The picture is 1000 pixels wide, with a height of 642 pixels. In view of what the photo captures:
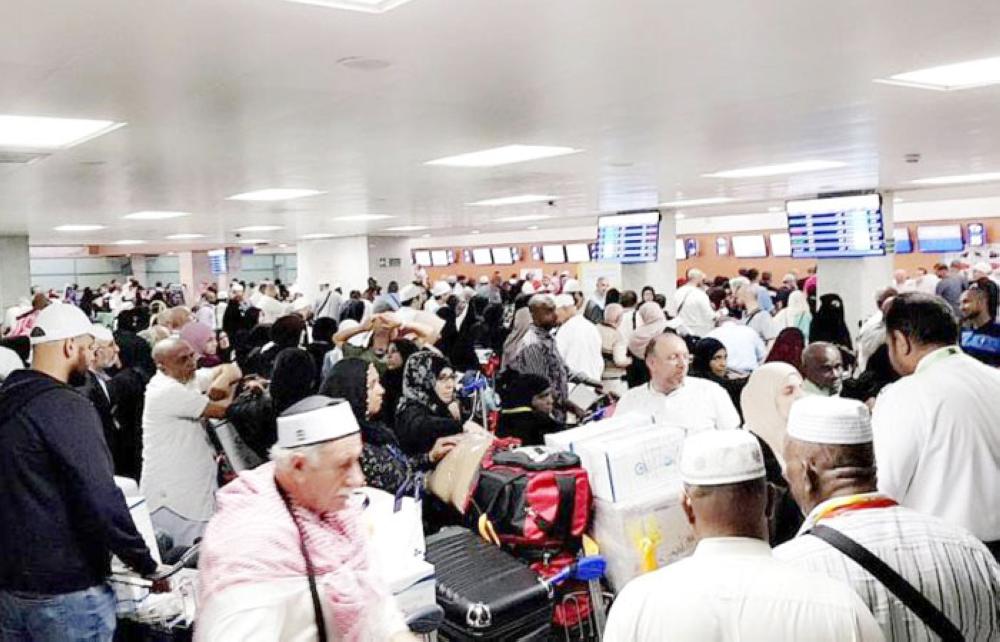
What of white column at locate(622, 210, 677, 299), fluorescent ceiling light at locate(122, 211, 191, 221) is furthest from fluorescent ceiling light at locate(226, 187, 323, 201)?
white column at locate(622, 210, 677, 299)

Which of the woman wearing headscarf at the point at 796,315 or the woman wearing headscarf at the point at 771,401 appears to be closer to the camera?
the woman wearing headscarf at the point at 771,401

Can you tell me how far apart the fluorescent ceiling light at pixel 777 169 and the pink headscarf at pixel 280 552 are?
313 inches

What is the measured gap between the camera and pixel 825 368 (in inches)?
181

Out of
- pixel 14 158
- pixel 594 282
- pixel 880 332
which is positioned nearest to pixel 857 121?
pixel 880 332

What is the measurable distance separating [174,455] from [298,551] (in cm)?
314

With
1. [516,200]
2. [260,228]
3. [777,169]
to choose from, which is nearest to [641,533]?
[777,169]

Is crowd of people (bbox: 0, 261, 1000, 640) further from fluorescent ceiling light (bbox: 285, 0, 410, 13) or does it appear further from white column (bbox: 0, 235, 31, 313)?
white column (bbox: 0, 235, 31, 313)

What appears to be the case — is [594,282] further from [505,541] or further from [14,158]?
[505,541]

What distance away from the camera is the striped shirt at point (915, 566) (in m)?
2.12

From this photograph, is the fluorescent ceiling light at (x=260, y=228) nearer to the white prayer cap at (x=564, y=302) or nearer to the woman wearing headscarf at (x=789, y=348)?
the white prayer cap at (x=564, y=302)

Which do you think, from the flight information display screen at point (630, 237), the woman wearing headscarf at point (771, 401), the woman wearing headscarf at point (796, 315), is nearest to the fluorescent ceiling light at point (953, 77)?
the woman wearing headscarf at point (771, 401)

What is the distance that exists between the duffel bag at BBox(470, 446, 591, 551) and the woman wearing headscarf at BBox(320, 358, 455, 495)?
0.53 meters

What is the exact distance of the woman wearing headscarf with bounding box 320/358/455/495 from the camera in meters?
4.55

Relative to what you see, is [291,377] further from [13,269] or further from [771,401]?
[13,269]
